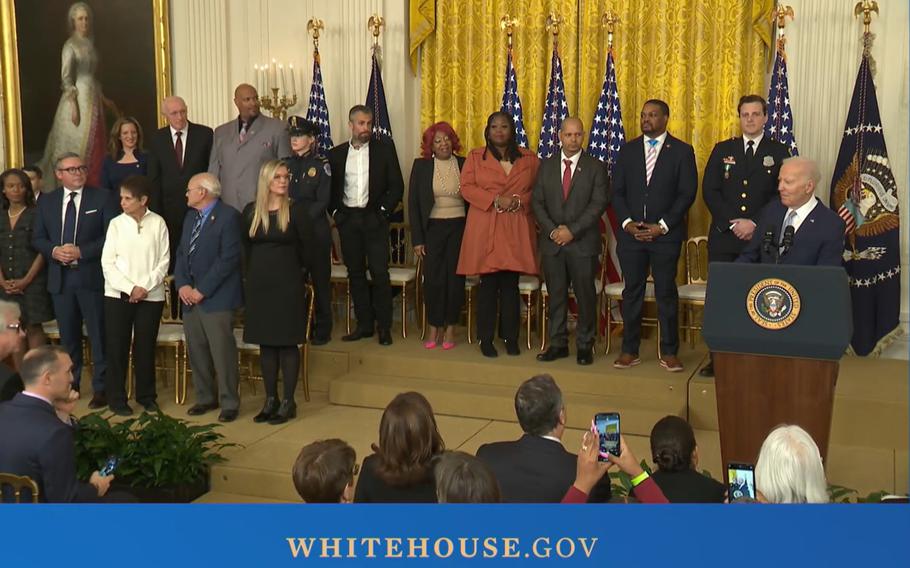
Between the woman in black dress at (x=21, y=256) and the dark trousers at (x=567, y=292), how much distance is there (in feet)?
11.1

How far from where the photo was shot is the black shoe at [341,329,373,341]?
7870 mm

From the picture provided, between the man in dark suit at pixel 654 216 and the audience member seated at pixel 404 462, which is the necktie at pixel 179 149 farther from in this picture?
the audience member seated at pixel 404 462

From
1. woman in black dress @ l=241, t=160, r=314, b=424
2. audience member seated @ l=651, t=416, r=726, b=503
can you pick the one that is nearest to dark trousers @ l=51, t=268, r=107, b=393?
woman in black dress @ l=241, t=160, r=314, b=424

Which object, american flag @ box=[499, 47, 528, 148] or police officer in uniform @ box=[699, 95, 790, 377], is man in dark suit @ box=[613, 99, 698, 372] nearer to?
police officer in uniform @ box=[699, 95, 790, 377]

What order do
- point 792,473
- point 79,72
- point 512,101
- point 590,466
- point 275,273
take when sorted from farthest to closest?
point 79,72 → point 512,101 → point 275,273 → point 590,466 → point 792,473

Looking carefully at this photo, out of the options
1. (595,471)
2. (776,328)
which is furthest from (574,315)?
(595,471)

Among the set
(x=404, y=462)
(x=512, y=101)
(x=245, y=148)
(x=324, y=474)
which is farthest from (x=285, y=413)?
(x=324, y=474)

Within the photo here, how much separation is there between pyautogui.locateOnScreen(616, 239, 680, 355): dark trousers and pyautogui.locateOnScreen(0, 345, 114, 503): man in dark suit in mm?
3857

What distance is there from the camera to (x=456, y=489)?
2.75m

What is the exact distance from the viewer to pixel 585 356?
23.6 feet

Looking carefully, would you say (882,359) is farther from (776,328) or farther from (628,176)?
(776,328)

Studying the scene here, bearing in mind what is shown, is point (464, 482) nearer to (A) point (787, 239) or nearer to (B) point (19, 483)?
(B) point (19, 483)

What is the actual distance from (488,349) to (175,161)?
8.79 ft

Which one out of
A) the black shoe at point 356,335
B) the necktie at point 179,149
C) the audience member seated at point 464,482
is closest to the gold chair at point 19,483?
the audience member seated at point 464,482
